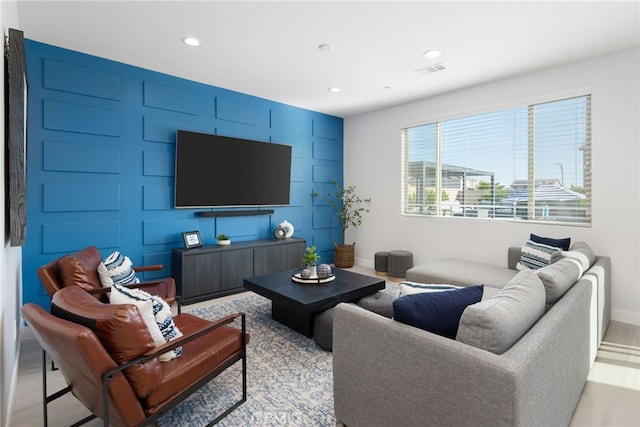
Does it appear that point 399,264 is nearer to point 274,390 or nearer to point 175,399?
point 274,390

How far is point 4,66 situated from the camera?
80.0 inches

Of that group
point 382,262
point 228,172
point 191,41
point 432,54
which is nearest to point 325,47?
point 432,54

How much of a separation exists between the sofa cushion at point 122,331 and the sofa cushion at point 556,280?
2113 millimetres

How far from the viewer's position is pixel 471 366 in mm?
1246

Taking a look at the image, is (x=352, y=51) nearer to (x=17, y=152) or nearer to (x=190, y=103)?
(x=190, y=103)

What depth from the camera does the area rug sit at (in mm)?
1924

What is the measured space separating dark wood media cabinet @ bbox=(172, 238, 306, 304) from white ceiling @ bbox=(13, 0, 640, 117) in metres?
2.18

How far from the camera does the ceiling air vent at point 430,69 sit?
3.78 m

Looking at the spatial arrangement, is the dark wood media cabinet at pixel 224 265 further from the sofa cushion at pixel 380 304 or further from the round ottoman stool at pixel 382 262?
the sofa cushion at pixel 380 304

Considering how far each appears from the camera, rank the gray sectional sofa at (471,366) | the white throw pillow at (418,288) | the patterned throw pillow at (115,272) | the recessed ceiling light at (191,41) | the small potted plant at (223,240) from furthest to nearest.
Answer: the small potted plant at (223,240) < the recessed ceiling light at (191,41) < the patterned throw pillow at (115,272) < the white throw pillow at (418,288) < the gray sectional sofa at (471,366)

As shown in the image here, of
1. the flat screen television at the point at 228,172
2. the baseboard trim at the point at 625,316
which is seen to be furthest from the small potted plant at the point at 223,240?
the baseboard trim at the point at 625,316

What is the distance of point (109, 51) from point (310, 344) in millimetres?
3527

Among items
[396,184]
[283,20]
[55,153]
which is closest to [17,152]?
[55,153]

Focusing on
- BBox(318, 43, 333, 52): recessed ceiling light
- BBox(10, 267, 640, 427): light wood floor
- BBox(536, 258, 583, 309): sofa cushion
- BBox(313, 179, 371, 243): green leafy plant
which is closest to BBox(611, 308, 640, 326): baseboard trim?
BBox(10, 267, 640, 427): light wood floor
